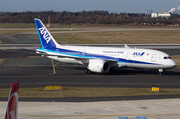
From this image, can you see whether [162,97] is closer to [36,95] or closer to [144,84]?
[144,84]

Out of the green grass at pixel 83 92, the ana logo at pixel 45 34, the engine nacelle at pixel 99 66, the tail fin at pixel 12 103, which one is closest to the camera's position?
the tail fin at pixel 12 103

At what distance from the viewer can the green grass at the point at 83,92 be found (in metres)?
24.3

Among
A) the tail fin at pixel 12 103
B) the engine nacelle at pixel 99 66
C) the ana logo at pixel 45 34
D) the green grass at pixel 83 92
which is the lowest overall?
the green grass at pixel 83 92

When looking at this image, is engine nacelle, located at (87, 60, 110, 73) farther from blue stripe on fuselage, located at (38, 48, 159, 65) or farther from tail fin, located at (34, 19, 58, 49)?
tail fin, located at (34, 19, 58, 49)

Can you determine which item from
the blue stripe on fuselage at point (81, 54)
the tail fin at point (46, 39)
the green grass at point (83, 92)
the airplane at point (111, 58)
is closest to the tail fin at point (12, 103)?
the green grass at point (83, 92)

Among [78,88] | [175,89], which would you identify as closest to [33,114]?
[78,88]

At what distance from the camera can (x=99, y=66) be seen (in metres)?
36.1

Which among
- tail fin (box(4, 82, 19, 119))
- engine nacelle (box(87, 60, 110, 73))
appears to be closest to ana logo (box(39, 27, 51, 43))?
engine nacelle (box(87, 60, 110, 73))

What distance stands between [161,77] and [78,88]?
13.5 meters

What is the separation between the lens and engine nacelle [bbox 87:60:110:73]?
36000 millimetres

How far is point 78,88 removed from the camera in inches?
1093

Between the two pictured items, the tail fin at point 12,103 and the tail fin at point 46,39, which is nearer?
the tail fin at point 12,103

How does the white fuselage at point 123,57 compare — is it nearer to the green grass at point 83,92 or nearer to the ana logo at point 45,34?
the ana logo at point 45,34

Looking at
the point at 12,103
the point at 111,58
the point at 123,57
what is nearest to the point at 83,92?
the point at 123,57
